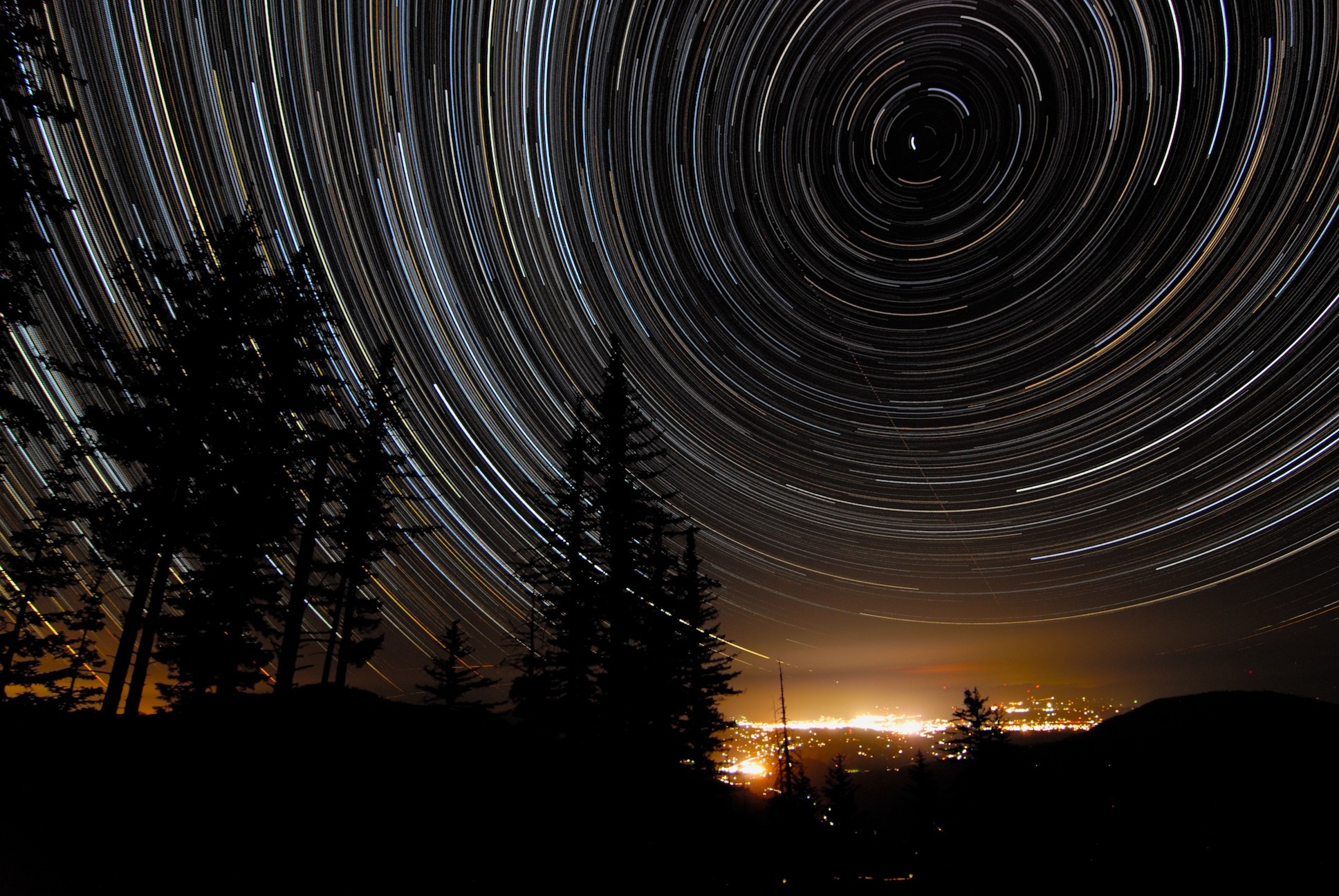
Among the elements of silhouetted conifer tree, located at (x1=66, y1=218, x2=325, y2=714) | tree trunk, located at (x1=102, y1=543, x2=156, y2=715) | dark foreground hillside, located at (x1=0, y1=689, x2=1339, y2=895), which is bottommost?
dark foreground hillside, located at (x1=0, y1=689, x2=1339, y2=895)

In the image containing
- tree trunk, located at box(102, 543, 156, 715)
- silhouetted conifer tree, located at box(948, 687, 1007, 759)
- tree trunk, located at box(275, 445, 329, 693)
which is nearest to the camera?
tree trunk, located at box(102, 543, 156, 715)

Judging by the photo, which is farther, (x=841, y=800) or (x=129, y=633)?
(x=841, y=800)

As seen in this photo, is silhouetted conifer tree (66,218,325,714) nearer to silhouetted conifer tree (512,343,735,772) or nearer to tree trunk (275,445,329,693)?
tree trunk (275,445,329,693)

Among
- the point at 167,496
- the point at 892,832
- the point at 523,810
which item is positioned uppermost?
the point at 167,496

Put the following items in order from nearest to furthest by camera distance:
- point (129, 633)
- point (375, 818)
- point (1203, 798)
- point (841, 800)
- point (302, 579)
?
point (375, 818)
point (129, 633)
point (302, 579)
point (1203, 798)
point (841, 800)

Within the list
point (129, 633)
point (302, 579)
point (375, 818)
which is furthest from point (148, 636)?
point (375, 818)

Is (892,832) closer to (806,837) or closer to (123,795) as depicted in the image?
(806,837)

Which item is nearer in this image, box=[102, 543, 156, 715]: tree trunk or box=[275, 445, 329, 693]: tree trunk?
box=[102, 543, 156, 715]: tree trunk

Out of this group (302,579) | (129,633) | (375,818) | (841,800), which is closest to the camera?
(375,818)

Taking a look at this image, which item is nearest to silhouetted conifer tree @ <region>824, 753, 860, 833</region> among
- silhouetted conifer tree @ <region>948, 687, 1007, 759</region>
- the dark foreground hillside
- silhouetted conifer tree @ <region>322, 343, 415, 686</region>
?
silhouetted conifer tree @ <region>948, 687, 1007, 759</region>

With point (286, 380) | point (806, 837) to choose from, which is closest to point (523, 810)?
point (286, 380)

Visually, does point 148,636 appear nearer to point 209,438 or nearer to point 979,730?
point 209,438
